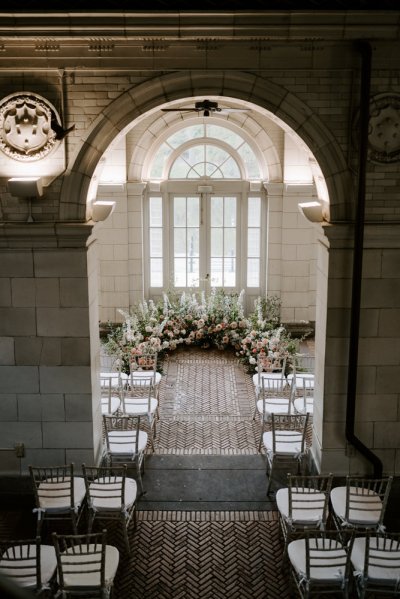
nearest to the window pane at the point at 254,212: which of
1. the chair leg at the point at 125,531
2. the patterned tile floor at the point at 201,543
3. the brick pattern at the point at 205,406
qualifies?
the brick pattern at the point at 205,406

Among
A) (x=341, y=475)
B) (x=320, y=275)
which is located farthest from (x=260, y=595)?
(x=320, y=275)

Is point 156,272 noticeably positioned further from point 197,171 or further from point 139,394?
point 139,394

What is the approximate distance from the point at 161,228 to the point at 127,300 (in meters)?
1.81

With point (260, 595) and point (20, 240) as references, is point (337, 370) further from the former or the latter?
point (20, 240)

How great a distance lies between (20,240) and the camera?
775cm

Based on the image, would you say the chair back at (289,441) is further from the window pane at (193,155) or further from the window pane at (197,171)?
the window pane at (193,155)

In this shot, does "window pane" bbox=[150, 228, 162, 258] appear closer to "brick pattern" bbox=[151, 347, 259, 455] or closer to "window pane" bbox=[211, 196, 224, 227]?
"window pane" bbox=[211, 196, 224, 227]

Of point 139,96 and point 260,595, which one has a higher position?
point 139,96

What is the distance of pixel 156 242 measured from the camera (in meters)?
14.9

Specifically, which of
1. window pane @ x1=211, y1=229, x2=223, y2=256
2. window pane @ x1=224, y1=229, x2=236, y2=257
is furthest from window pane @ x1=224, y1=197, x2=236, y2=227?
window pane @ x1=211, y1=229, x2=223, y2=256

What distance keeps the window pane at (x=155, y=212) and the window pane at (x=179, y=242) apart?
0.45m

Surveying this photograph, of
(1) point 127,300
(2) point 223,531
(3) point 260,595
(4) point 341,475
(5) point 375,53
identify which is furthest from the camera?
(1) point 127,300

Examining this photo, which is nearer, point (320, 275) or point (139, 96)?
point (139, 96)

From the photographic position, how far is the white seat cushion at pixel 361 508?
6.95 meters
